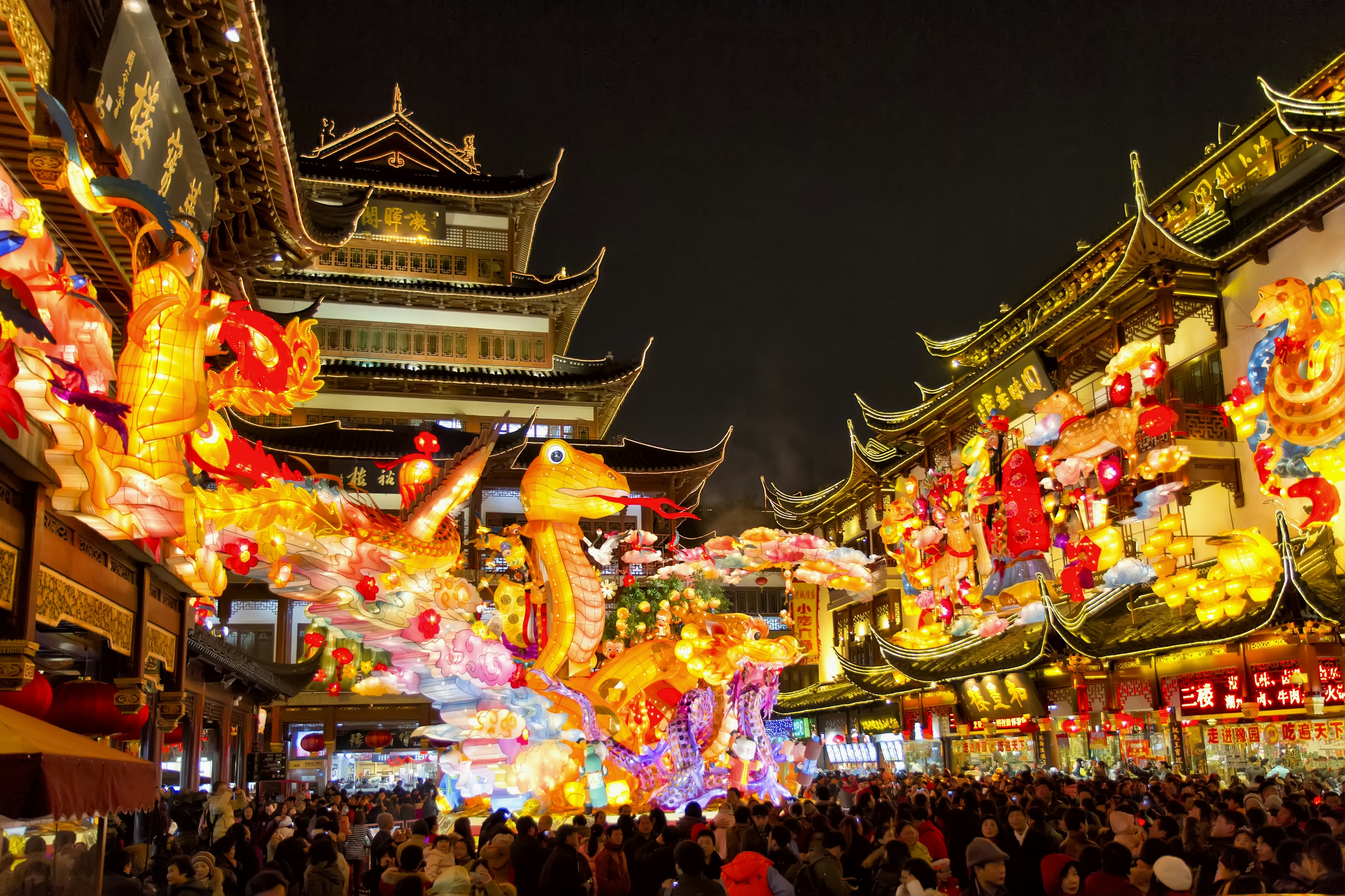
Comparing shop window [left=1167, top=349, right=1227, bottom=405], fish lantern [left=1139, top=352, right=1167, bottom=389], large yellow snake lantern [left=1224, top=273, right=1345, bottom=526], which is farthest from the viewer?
shop window [left=1167, top=349, right=1227, bottom=405]

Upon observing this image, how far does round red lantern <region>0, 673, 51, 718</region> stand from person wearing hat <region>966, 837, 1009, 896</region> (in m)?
5.24

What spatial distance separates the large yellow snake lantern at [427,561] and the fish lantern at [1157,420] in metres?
4.87

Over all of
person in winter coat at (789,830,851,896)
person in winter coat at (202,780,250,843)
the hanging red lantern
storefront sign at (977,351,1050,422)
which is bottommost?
person in winter coat at (202,780,250,843)

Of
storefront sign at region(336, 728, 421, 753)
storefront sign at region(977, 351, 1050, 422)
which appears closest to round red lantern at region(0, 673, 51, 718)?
storefront sign at region(977, 351, 1050, 422)

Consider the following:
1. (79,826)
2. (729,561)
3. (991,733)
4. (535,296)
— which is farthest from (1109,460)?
(535,296)

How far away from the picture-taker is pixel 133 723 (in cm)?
753

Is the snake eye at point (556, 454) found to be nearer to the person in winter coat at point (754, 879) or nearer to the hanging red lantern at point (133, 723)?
the hanging red lantern at point (133, 723)

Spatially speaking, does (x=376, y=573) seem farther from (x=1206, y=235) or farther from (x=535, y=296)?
(x=535, y=296)

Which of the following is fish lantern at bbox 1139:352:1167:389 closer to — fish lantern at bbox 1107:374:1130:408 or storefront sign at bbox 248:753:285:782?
fish lantern at bbox 1107:374:1130:408

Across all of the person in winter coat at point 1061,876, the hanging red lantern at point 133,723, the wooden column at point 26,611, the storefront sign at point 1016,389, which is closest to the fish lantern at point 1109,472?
the storefront sign at point 1016,389

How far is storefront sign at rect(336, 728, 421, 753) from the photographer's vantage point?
2894 centimetres

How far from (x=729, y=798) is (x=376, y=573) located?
539 centimetres

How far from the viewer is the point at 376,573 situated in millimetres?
12281

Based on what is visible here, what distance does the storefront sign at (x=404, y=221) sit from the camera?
3509 centimetres
